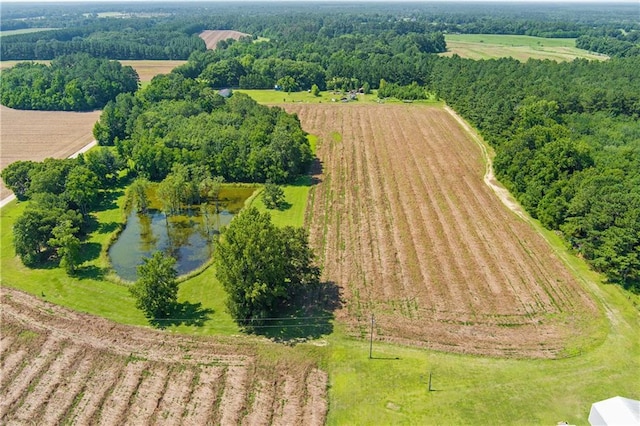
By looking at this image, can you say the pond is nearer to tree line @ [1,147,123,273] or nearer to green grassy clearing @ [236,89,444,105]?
tree line @ [1,147,123,273]

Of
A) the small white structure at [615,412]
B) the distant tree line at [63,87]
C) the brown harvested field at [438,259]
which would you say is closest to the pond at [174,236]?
the brown harvested field at [438,259]

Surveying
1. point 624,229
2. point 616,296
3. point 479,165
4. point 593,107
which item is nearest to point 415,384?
point 616,296

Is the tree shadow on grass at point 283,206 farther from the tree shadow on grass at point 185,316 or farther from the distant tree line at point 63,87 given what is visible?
the distant tree line at point 63,87

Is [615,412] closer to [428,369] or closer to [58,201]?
[428,369]

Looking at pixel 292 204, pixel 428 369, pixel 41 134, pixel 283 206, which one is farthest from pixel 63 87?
pixel 428 369

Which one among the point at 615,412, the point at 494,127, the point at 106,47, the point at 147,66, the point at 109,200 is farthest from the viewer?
the point at 106,47
